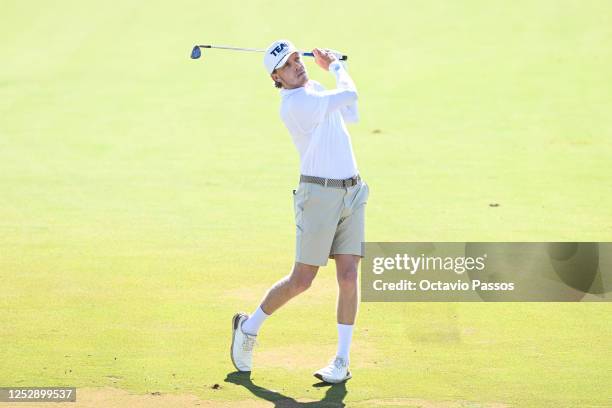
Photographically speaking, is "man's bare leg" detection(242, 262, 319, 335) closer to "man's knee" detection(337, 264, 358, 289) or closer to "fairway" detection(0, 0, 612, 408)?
"man's knee" detection(337, 264, 358, 289)

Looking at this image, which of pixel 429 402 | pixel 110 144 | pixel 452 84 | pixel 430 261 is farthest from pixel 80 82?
pixel 429 402

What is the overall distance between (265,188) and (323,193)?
597 centimetres

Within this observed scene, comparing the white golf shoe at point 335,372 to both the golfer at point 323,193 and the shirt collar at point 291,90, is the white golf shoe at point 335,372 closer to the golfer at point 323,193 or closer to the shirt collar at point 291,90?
the golfer at point 323,193

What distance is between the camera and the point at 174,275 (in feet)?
31.2

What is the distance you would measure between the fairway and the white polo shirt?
1245 millimetres

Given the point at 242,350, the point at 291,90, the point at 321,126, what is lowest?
the point at 242,350

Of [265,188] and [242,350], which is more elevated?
[265,188]

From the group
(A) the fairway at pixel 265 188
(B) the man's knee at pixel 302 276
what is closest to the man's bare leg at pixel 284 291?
(B) the man's knee at pixel 302 276

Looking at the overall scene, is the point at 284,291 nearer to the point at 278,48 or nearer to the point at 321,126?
the point at 321,126

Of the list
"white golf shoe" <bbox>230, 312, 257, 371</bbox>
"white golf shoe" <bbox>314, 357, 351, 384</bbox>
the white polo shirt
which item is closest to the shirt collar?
the white polo shirt

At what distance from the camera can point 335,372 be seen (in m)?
6.88

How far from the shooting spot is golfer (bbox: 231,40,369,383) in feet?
22.7

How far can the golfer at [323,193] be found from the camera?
692 cm

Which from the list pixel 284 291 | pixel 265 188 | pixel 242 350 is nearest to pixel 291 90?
pixel 284 291
